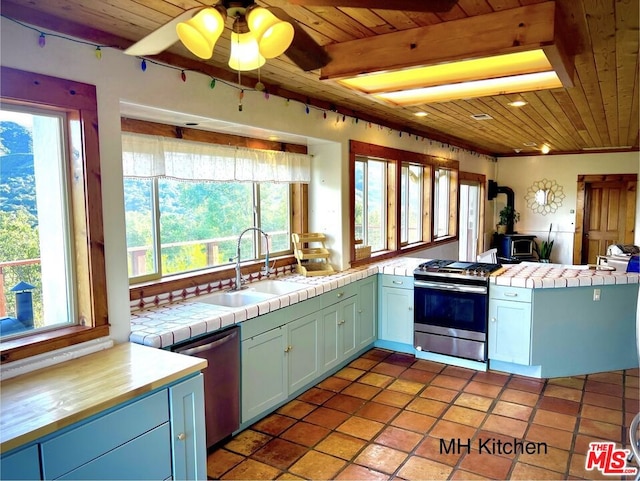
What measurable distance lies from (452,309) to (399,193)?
5.62 ft

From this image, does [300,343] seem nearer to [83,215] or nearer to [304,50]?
[83,215]

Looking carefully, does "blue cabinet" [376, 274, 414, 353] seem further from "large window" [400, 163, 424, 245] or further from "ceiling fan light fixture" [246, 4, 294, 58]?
"ceiling fan light fixture" [246, 4, 294, 58]

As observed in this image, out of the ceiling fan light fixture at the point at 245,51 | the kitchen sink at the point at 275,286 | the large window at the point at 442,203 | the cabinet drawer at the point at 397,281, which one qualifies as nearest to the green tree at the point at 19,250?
the ceiling fan light fixture at the point at 245,51

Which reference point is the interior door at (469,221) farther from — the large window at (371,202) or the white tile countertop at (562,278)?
the white tile countertop at (562,278)

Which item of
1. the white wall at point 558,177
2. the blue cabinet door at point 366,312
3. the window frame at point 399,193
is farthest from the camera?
the white wall at point 558,177

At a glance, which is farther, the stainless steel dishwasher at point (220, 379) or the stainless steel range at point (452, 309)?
the stainless steel range at point (452, 309)

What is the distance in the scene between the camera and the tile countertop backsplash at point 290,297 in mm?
2572

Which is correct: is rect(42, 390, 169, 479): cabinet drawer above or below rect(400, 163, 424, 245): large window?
below

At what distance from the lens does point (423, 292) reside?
14.2ft

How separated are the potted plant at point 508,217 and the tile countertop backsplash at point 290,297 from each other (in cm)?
472

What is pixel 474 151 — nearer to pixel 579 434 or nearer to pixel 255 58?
pixel 579 434

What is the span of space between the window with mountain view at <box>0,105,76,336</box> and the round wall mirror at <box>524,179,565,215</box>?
861 centimetres

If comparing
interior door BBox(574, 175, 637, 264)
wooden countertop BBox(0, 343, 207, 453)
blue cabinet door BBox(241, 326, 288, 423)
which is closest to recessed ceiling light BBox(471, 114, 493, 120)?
blue cabinet door BBox(241, 326, 288, 423)

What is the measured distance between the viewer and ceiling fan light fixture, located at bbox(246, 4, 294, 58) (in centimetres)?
159
